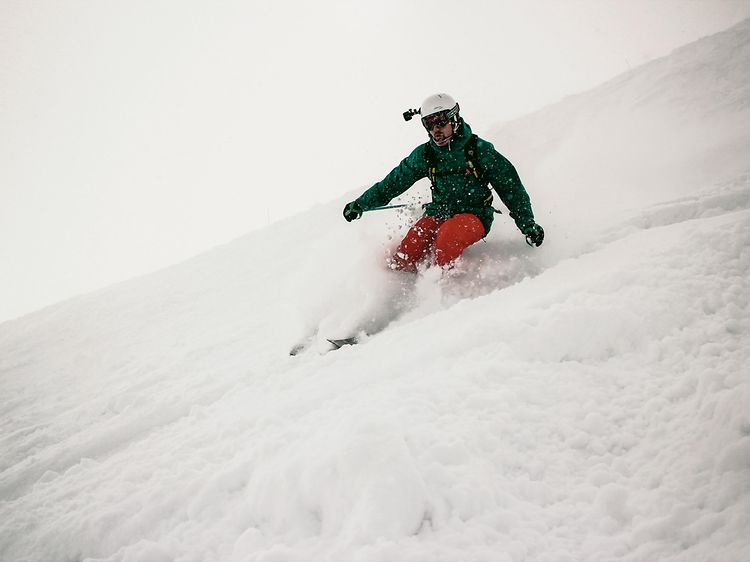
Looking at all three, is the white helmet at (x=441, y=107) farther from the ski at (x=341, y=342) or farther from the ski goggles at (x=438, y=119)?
the ski at (x=341, y=342)

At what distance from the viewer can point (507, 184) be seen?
4.46m

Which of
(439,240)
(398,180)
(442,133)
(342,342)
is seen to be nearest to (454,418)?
(342,342)

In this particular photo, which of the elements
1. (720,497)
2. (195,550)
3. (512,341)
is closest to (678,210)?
(512,341)

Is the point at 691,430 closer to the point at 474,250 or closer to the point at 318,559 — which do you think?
the point at 318,559

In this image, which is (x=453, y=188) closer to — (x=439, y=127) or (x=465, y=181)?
(x=465, y=181)

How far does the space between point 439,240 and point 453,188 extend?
736mm

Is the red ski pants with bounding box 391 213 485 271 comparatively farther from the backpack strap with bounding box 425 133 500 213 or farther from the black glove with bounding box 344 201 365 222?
the black glove with bounding box 344 201 365 222

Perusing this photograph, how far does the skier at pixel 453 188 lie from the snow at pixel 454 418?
0.30 meters

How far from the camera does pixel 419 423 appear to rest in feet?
6.41

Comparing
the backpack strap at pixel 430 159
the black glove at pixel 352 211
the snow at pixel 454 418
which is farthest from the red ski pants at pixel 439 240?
the black glove at pixel 352 211

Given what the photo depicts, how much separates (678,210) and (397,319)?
308 centimetres

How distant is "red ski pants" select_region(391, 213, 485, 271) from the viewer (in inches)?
170

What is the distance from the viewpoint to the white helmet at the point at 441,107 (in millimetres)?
4330

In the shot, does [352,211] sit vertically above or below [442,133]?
below
